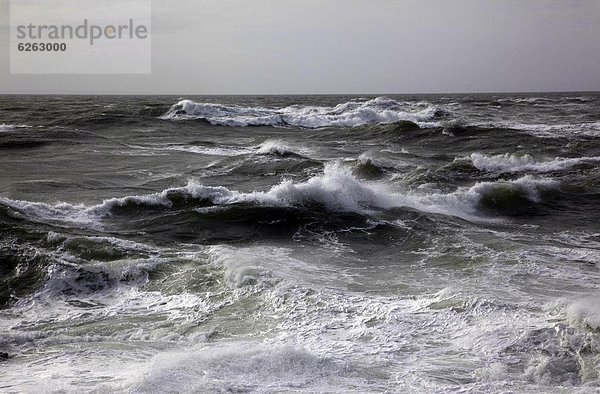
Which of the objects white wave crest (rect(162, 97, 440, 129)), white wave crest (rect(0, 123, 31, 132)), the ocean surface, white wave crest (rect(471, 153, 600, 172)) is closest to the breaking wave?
the ocean surface

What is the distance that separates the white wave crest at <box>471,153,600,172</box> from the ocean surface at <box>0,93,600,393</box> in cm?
→ 12

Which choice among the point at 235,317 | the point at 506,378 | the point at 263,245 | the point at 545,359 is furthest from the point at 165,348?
the point at 263,245

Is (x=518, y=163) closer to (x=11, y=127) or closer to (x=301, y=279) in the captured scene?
(x=301, y=279)

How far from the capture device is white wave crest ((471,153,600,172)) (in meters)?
17.3

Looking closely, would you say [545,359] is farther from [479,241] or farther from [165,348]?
[479,241]

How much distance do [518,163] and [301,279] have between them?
40.3 ft

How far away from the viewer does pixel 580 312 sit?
6.09 metres

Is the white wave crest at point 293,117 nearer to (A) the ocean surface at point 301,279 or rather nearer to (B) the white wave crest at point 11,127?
(B) the white wave crest at point 11,127

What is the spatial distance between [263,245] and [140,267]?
2113mm

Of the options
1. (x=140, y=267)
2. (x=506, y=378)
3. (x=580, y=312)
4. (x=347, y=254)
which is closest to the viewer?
(x=506, y=378)

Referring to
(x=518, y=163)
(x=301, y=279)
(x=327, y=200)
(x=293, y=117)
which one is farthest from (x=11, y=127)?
(x=301, y=279)

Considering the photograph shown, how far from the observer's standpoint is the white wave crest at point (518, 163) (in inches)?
682

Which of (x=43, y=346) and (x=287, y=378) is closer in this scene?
(x=287, y=378)

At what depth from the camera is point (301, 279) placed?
Result: 7.62 meters
